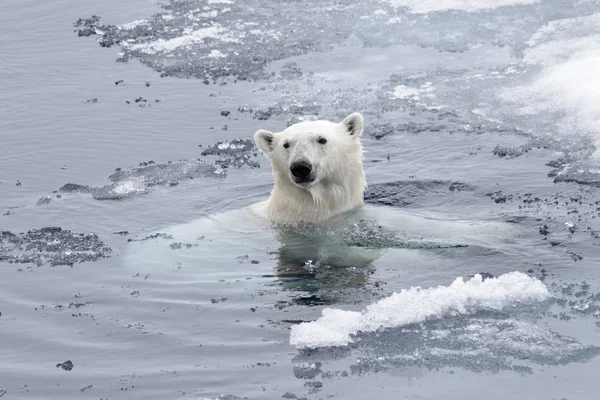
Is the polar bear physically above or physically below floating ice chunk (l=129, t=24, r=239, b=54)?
below

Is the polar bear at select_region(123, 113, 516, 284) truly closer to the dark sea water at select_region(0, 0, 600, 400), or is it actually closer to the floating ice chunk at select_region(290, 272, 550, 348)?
the dark sea water at select_region(0, 0, 600, 400)

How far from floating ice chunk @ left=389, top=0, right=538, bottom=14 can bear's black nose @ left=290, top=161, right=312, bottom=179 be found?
238 inches

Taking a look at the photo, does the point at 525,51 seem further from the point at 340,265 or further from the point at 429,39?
the point at 340,265

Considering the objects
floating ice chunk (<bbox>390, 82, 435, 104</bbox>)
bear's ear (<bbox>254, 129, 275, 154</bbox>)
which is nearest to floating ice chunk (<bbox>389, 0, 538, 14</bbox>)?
floating ice chunk (<bbox>390, 82, 435, 104</bbox>)

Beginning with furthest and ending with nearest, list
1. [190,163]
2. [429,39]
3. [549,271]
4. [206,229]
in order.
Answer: [429,39], [190,163], [206,229], [549,271]

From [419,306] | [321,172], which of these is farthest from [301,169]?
[419,306]

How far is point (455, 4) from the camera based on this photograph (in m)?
13.8

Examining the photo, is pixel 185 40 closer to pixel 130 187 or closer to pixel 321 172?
pixel 130 187

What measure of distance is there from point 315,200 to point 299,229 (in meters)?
0.28

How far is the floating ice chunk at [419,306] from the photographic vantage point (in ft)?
21.3

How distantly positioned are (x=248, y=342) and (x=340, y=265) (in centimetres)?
161

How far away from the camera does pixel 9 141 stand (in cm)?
1166

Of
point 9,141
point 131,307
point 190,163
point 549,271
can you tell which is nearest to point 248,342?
point 131,307

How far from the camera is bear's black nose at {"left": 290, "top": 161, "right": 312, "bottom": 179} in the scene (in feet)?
27.2
